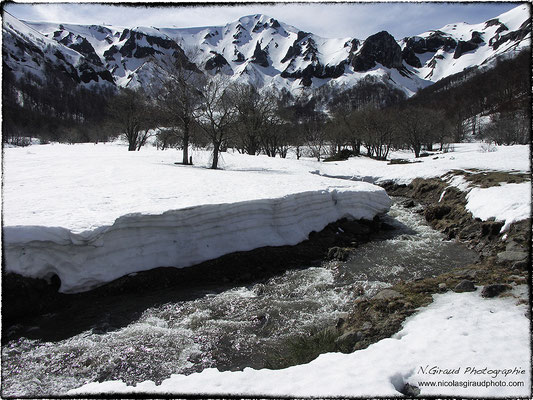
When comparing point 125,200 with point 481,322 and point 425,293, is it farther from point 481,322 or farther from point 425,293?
point 481,322

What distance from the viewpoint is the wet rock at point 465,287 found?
618 centimetres

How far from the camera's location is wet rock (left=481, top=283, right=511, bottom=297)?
5801 mm

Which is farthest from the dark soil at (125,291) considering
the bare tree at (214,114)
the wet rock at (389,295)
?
the bare tree at (214,114)

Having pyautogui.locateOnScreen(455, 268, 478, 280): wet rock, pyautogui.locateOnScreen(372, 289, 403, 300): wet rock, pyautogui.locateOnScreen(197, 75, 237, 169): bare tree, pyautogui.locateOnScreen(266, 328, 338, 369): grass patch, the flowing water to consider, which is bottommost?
the flowing water

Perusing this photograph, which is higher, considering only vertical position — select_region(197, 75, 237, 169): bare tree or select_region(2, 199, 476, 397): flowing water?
select_region(197, 75, 237, 169): bare tree

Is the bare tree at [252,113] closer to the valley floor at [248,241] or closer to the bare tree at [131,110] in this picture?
the bare tree at [131,110]

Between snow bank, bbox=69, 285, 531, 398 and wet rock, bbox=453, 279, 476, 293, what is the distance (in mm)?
1024

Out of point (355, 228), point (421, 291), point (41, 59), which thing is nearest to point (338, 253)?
point (355, 228)

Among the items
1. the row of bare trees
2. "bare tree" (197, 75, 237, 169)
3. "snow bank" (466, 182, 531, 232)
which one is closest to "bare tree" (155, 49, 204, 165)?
the row of bare trees

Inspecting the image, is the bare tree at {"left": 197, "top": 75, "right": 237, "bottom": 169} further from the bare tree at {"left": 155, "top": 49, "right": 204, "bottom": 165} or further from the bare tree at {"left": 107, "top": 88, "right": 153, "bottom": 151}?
the bare tree at {"left": 107, "top": 88, "right": 153, "bottom": 151}

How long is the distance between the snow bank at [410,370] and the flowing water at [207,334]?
1.31m

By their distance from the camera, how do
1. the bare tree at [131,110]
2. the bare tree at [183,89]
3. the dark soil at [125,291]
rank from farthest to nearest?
the bare tree at [131,110] → the bare tree at [183,89] → the dark soil at [125,291]

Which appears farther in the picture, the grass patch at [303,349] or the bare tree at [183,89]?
the bare tree at [183,89]

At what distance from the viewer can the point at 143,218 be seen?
880 centimetres
